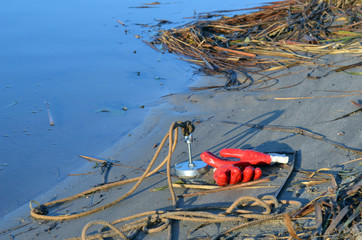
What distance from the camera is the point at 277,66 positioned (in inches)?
247

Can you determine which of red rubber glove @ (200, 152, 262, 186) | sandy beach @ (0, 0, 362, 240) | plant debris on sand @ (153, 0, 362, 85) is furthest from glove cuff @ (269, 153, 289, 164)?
plant debris on sand @ (153, 0, 362, 85)

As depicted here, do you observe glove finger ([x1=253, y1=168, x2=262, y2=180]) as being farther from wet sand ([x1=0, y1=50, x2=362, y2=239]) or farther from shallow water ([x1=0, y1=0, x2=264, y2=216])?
shallow water ([x1=0, y1=0, x2=264, y2=216])

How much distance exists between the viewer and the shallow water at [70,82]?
4516 millimetres

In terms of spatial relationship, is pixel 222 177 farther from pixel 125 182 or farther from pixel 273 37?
pixel 273 37

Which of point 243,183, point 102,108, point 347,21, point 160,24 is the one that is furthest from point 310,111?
point 160,24

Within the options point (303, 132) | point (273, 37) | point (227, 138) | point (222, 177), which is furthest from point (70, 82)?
point (222, 177)

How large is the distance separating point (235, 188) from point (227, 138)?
1068mm

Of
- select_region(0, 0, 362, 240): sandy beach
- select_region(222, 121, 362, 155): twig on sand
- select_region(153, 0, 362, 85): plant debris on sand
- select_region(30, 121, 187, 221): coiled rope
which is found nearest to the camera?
select_region(0, 0, 362, 240): sandy beach

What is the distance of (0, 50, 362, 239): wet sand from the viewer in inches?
121

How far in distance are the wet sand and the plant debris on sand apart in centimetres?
50

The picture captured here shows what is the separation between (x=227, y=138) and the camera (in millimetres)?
4109

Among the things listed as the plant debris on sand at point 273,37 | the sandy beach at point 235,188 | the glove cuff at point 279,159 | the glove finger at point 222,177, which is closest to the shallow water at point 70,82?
the sandy beach at point 235,188

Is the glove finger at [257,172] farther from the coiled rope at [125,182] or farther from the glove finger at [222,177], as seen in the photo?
the coiled rope at [125,182]

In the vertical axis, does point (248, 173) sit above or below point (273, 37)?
below
